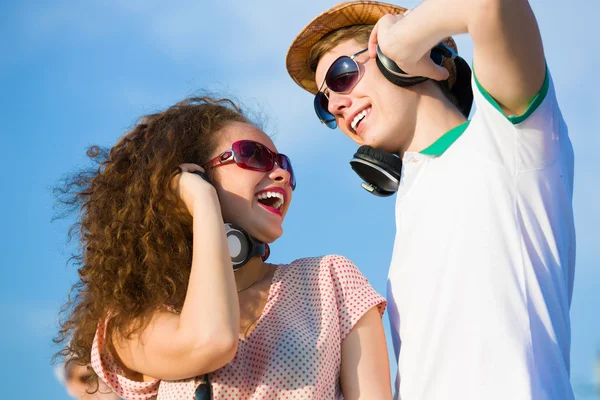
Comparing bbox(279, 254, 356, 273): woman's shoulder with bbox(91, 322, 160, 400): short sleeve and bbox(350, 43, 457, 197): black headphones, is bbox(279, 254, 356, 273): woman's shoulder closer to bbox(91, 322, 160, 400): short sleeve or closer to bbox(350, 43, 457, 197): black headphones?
bbox(350, 43, 457, 197): black headphones

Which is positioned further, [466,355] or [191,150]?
[191,150]

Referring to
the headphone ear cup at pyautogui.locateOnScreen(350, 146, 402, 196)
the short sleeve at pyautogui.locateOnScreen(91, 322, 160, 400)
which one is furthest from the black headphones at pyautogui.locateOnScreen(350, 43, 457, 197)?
the short sleeve at pyautogui.locateOnScreen(91, 322, 160, 400)

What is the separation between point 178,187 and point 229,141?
463 millimetres

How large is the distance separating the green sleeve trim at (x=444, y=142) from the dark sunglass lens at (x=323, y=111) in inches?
41.0

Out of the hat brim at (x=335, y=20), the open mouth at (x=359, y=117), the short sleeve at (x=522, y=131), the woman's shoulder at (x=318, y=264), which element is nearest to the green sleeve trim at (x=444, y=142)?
the short sleeve at (x=522, y=131)

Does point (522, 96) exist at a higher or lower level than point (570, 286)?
higher

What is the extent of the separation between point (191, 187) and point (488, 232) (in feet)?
4.91

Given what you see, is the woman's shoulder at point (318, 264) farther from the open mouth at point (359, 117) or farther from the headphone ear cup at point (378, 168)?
the open mouth at point (359, 117)

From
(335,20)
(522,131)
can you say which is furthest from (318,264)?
(335,20)

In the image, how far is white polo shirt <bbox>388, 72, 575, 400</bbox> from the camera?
2.99 meters

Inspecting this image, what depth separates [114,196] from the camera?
4.10 metres

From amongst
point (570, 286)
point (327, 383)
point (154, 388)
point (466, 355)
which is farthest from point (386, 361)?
point (154, 388)

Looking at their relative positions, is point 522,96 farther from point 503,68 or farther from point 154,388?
point 154,388

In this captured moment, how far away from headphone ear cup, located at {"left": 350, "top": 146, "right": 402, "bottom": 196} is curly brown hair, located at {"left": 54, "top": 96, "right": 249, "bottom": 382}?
2.70 ft
